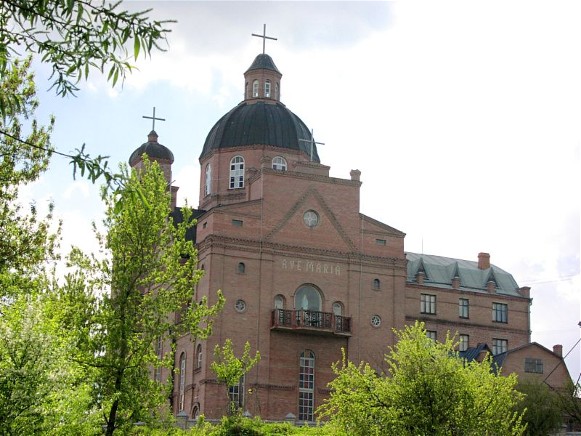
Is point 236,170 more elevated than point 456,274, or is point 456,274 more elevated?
point 236,170

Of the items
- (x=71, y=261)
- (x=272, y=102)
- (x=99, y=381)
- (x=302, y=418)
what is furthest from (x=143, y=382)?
(x=272, y=102)

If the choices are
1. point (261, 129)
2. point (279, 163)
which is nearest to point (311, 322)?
point (279, 163)

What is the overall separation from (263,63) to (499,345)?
25156 millimetres

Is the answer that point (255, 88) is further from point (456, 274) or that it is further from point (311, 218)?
point (456, 274)

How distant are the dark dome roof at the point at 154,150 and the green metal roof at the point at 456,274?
18.6 meters

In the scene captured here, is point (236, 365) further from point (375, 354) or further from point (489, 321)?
point (489, 321)

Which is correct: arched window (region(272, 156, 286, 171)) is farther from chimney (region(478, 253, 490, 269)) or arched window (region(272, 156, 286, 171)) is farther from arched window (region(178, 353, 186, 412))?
chimney (region(478, 253, 490, 269))

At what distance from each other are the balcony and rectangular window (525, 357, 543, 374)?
14.1 metres

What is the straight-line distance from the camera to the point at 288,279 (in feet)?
184

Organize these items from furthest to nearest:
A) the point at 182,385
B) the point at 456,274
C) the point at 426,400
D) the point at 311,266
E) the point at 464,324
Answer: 1. the point at 456,274
2. the point at 464,324
3. the point at 182,385
4. the point at 311,266
5. the point at 426,400

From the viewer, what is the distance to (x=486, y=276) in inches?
2790

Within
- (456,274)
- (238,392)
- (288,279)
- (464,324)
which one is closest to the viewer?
(238,392)

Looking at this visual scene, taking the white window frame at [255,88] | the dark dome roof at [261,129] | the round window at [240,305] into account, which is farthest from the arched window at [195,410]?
the white window frame at [255,88]

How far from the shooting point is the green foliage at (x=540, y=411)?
5166 centimetres
